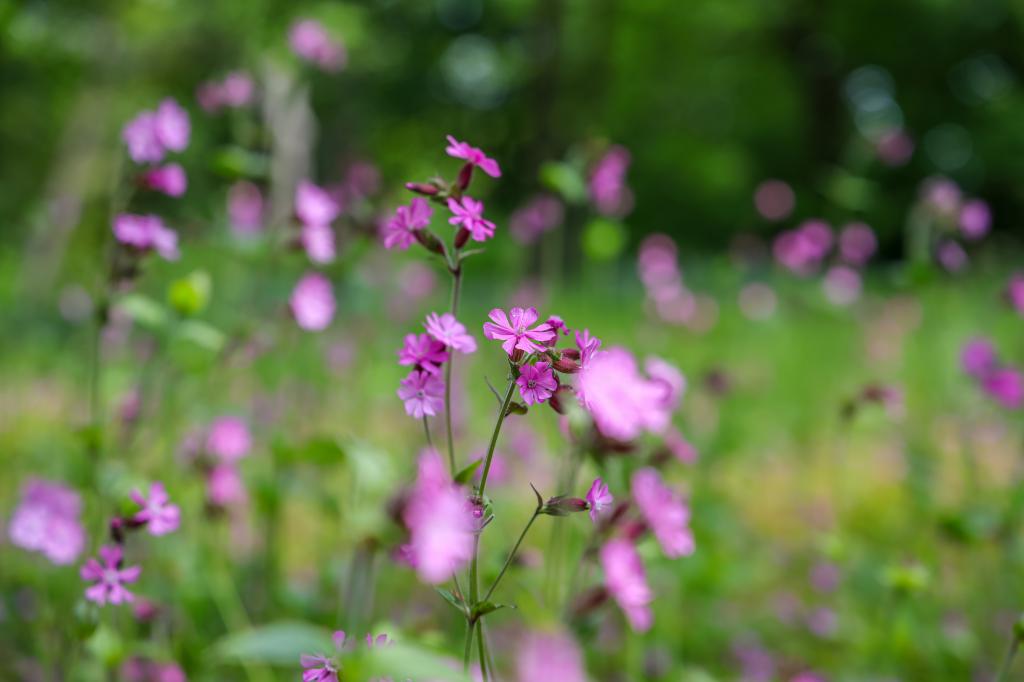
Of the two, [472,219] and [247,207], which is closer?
[472,219]

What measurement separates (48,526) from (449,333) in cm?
97

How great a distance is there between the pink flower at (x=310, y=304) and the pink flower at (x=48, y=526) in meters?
0.51

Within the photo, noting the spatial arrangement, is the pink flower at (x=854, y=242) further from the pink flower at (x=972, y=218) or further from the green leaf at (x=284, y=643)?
the green leaf at (x=284, y=643)

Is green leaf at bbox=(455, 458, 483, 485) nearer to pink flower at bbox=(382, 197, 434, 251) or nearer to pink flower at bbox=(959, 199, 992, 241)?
pink flower at bbox=(382, 197, 434, 251)

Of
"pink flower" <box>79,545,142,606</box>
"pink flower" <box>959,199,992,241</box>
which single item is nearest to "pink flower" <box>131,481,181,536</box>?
"pink flower" <box>79,545,142,606</box>

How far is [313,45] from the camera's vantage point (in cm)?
190

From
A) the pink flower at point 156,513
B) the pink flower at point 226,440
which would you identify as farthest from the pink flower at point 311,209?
the pink flower at point 156,513

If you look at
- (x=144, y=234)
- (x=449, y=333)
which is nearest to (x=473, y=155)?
(x=449, y=333)

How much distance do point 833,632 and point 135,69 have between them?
10459 mm

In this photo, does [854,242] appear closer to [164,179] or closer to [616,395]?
[164,179]

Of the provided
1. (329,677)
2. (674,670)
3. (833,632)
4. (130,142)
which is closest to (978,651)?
(833,632)

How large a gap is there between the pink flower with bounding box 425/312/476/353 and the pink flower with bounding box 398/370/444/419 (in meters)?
0.04

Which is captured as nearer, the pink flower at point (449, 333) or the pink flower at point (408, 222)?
the pink flower at point (449, 333)

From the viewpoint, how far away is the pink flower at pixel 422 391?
723 millimetres
